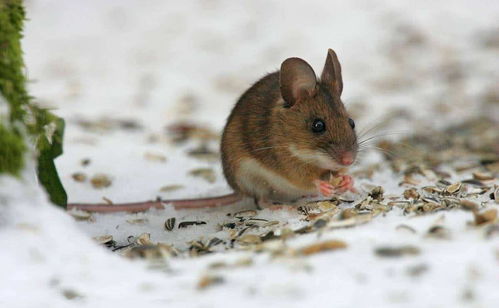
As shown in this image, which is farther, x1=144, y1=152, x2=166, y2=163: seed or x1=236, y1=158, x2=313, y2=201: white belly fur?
x1=144, y1=152, x2=166, y2=163: seed

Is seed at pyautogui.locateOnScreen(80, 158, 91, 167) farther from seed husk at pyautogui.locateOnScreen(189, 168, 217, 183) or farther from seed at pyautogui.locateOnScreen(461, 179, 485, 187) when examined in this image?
seed at pyautogui.locateOnScreen(461, 179, 485, 187)

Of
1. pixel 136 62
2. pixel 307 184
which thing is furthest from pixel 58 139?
pixel 136 62

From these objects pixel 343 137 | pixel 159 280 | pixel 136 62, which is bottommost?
pixel 159 280

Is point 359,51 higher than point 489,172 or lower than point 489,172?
higher

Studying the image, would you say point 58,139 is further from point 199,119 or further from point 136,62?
point 136,62

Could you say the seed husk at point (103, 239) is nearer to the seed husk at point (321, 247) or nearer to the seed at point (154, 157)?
the seed husk at point (321, 247)

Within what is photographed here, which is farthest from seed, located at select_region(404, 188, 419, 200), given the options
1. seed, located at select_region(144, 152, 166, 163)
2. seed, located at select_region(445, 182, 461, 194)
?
seed, located at select_region(144, 152, 166, 163)

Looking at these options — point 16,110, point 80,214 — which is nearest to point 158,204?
point 80,214
